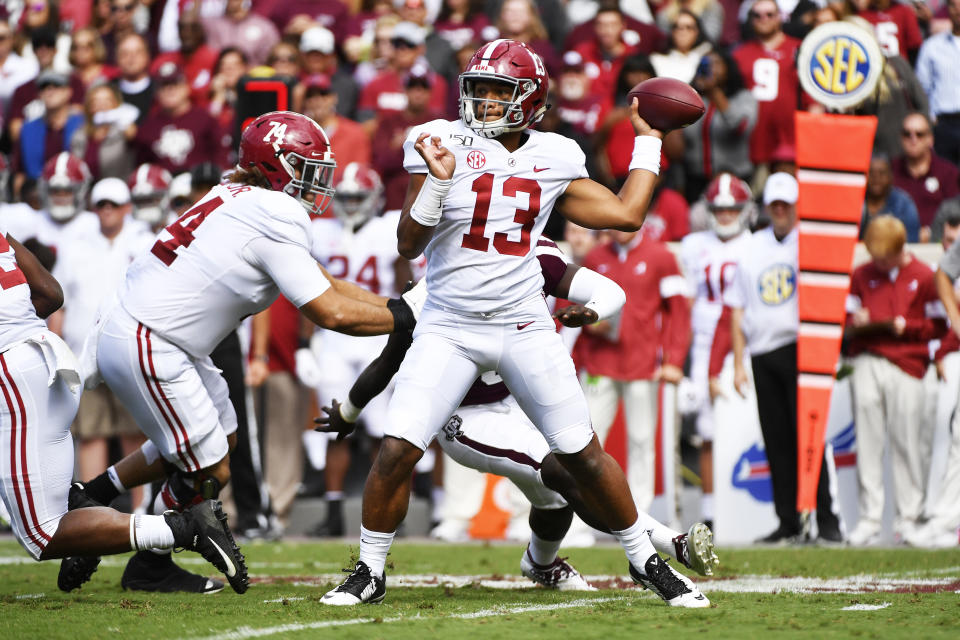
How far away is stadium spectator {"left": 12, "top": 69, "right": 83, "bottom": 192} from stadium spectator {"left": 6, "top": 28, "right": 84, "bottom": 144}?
0.63 ft

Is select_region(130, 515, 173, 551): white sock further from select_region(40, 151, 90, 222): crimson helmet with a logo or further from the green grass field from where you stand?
select_region(40, 151, 90, 222): crimson helmet with a logo

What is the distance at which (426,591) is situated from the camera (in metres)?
5.85

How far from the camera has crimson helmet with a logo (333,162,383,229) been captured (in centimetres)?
965

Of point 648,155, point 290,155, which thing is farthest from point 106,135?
point 648,155

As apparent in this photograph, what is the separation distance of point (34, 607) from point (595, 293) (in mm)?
2486

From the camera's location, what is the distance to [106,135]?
11438 millimetres

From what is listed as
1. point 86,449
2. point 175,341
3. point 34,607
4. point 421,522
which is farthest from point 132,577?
point 421,522

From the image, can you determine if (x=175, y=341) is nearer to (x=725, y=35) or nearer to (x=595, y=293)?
(x=595, y=293)

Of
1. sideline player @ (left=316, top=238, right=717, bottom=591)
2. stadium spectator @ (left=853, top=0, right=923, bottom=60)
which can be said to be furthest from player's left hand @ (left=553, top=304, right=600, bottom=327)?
stadium spectator @ (left=853, top=0, right=923, bottom=60)

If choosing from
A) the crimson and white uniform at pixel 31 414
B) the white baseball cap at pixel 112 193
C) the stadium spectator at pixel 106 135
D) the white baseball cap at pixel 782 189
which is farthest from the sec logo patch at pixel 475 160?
the stadium spectator at pixel 106 135

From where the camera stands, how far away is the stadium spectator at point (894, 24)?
34.9ft

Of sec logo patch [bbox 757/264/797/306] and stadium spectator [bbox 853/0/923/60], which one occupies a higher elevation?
stadium spectator [bbox 853/0/923/60]

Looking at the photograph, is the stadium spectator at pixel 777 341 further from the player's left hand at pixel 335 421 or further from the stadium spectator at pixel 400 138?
the player's left hand at pixel 335 421

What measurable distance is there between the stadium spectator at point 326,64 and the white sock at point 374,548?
722cm
